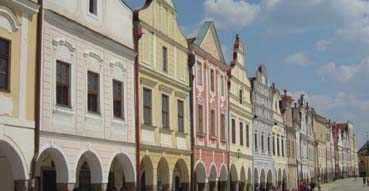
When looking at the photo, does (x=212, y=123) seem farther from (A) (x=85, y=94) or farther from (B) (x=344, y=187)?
(B) (x=344, y=187)

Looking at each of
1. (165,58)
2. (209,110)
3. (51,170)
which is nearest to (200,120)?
(209,110)

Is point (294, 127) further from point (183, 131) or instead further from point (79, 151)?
point (79, 151)

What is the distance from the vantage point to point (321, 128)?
9862 centimetres

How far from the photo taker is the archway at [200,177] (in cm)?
3638

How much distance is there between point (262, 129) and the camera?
173 feet

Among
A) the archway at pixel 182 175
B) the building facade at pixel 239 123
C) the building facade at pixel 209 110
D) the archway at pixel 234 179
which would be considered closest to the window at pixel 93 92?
the archway at pixel 182 175

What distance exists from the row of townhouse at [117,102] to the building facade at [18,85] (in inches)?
1.2

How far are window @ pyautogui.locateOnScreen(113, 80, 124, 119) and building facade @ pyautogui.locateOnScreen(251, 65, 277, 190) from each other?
24.6m

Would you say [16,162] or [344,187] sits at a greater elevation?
[16,162]

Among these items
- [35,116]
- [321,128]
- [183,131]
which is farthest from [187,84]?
[321,128]

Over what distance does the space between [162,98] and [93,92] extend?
7086 millimetres

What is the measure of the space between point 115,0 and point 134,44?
2.42 metres

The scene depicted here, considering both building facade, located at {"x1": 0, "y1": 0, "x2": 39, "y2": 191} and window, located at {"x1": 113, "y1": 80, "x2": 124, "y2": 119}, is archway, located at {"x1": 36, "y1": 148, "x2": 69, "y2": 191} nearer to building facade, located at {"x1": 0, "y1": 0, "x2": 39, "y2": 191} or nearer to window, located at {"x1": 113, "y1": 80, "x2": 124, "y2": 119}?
building facade, located at {"x1": 0, "y1": 0, "x2": 39, "y2": 191}

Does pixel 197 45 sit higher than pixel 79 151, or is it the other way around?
pixel 197 45
